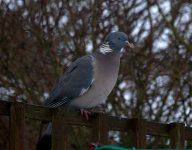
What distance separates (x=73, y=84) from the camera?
15.2ft

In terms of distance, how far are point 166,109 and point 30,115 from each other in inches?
163

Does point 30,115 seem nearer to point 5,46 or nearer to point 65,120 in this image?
point 65,120

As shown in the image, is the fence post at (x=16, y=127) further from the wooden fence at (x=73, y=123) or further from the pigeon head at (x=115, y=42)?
the pigeon head at (x=115, y=42)

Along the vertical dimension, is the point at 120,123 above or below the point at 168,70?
below

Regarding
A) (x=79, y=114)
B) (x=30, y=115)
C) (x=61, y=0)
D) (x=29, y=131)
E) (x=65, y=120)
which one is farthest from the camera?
(x=29, y=131)

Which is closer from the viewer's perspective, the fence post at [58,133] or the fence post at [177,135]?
the fence post at [58,133]

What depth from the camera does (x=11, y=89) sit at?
7.22 metres

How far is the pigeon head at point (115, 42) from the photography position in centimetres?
489

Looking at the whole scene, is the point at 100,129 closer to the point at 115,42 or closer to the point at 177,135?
the point at 177,135

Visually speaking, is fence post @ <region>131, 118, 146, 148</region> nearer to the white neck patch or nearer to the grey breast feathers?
the grey breast feathers

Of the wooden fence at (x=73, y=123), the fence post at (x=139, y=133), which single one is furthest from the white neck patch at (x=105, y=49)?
the fence post at (x=139, y=133)

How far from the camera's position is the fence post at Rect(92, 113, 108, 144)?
343 centimetres

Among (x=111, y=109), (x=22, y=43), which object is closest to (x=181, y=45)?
(x=111, y=109)

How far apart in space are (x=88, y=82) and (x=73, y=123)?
1258 millimetres
